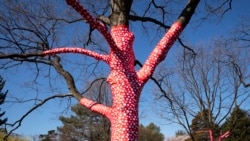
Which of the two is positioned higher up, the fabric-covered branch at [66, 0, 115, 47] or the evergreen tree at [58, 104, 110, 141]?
the evergreen tree at [58, 104, 110, 141]

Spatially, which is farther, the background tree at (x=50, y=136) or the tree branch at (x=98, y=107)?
the background tree at (x=50, y=136)

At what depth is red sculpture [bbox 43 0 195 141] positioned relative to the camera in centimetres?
356

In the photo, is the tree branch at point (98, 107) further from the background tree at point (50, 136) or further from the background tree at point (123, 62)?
the background tree at point (50, 136)

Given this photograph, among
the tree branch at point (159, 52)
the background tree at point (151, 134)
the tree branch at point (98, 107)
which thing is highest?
the background tree at point (151, 134)

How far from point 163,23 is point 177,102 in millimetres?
8797

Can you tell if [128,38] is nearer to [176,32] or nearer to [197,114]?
[176,32]

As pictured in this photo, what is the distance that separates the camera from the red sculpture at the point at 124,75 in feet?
11.7

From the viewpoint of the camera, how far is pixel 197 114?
14500 mm

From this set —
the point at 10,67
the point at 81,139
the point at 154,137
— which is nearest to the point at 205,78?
the point at 10,67

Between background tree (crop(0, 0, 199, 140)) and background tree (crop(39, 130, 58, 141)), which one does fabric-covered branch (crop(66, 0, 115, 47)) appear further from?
background tree (crop(39, 130, 58, 141))

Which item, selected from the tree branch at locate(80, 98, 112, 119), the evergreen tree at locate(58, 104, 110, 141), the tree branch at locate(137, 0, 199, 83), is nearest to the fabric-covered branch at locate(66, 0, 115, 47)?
the tree branch at locate(137, 0, 199, 83)

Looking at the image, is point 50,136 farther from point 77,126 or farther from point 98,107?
point 98,107

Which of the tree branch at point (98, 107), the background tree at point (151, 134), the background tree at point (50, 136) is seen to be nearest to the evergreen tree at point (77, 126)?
the background tree at point (50, 136)

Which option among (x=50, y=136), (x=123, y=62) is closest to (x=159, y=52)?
(x=123, y=62)
